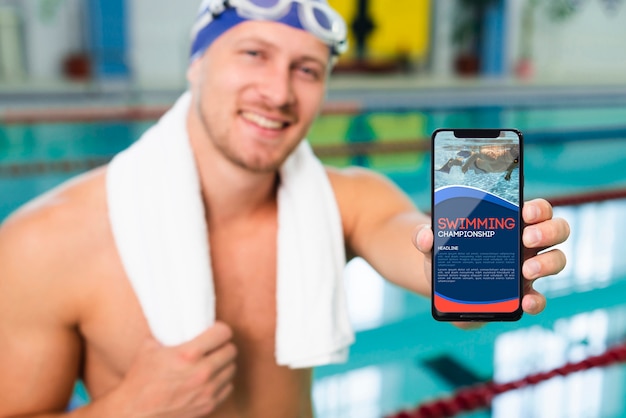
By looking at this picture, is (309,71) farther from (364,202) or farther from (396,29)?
(396,29)

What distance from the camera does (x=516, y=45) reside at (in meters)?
13.7

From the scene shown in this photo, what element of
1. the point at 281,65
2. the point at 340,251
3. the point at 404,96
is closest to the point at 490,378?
the point at 340,251

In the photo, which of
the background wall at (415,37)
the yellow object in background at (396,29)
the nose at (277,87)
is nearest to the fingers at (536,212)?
the nose at (277,87)

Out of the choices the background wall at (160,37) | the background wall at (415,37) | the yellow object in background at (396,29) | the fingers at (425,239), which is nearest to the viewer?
the fingers at (425,239)

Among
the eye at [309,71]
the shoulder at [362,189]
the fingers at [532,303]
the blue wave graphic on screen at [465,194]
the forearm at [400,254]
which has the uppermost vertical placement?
the eye at [309,71]

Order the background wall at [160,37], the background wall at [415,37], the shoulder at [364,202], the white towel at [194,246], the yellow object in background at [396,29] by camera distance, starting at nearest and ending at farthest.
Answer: the white towel at [194,246], the shoulder at [364,202], the background wall at [415,37], the background wall at [160,37], the yellow object in background at [396,29]

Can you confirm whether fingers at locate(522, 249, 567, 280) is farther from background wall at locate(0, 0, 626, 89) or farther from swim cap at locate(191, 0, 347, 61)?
background wall at locate(0, 0, 626, 89)

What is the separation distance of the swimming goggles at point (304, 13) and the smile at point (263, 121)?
194 mm

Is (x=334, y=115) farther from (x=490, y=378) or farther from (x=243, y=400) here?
(x=243, y=400)

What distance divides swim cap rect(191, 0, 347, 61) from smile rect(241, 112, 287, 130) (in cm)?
19

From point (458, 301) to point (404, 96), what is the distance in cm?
861

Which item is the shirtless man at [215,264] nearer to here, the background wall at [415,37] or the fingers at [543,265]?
the fingers at [543,265]

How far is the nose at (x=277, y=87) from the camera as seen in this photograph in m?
1.29

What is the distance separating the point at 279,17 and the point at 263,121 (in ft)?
0.69
